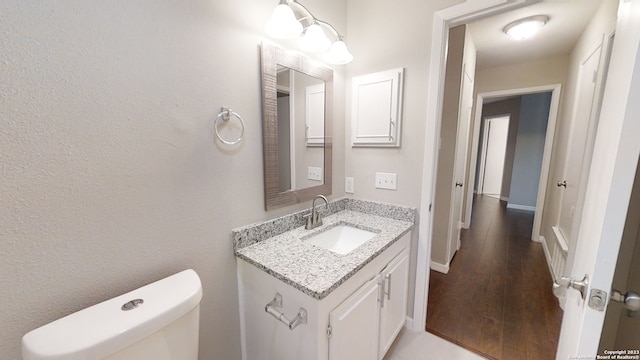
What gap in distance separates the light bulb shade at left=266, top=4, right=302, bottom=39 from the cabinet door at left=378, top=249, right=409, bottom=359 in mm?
1301

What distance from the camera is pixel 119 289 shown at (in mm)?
842

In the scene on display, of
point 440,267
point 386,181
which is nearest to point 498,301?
point 440,267

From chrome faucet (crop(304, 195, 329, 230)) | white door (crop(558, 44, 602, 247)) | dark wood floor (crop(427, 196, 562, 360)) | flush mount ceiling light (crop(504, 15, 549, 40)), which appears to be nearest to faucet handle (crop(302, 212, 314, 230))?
chrome faucet (crop(304, 195, 329, 230))

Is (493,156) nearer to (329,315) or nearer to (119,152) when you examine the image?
(329,315)

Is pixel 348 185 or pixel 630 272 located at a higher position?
pixel 348 185

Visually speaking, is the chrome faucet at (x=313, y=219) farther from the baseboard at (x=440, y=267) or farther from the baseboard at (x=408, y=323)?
the baseboard at (x=440, y=267)

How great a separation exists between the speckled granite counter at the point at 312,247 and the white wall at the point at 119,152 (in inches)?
5.8

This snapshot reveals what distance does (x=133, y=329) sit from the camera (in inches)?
26.8

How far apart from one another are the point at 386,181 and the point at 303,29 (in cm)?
108

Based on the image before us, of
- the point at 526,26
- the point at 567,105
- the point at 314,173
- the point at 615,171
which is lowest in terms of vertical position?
the point at 314,173

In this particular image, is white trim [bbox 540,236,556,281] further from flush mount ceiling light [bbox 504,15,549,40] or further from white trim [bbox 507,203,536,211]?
flush mount ceiling light [bbox 504,15,549,40]

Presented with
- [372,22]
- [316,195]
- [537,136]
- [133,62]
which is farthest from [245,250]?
[537,136]

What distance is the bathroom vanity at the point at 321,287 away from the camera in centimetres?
94

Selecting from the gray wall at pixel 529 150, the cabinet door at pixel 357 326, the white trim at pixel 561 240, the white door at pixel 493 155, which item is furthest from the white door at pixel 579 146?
the white door at pixel 493 155
